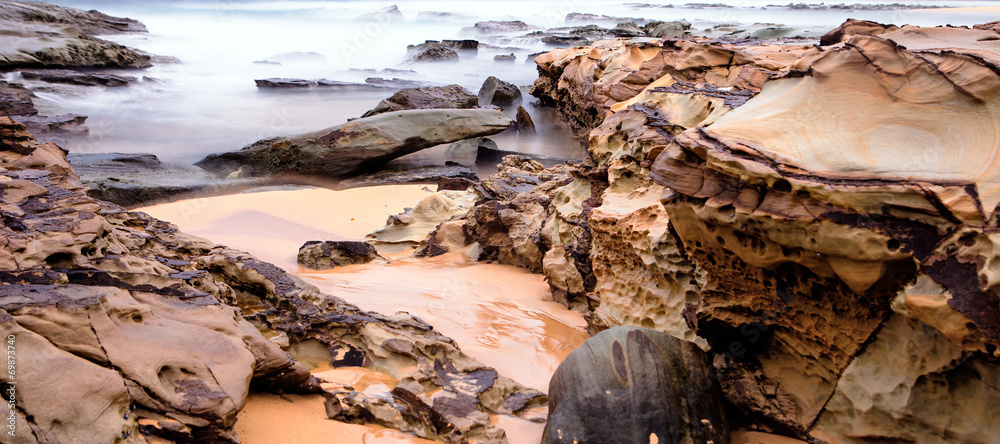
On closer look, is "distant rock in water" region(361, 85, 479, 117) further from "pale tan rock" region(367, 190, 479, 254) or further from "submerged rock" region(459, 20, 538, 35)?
"submerged rock" region(459, 20, 538, 35)

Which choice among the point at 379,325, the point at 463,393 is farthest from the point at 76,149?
the point at 463,393

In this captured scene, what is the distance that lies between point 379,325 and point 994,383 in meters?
2.26

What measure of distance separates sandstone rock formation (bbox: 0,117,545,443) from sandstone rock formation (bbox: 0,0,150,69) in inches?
473

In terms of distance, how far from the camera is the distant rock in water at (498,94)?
12680 millimetres

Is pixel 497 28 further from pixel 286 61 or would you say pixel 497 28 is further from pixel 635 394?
pixel 635 394

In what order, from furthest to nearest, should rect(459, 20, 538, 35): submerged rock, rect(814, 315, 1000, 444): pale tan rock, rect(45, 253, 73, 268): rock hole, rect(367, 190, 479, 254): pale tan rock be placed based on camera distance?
rect(459, 20, 538, 35): submerged rock → rect(367, 190, 479, 254): pale tan rock → rect(45, 253, 73, 268): rock hole → rect(814, 315, 1000, 444): pale tan rock

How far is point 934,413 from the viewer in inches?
72.8

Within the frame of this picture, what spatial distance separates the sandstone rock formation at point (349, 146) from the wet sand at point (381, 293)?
0.92m

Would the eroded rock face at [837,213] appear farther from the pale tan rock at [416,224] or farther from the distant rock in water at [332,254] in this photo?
the pale tan rock at [416,224]

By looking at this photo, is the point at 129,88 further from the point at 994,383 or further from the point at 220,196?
the point at 994,383

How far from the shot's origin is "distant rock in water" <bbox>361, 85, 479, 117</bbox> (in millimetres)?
9485

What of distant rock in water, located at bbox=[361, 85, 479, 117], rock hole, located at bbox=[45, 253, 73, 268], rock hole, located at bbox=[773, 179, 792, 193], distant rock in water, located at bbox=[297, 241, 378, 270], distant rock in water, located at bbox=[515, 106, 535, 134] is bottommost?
distant rock in water, located at bbox=[515, 106, 535, 134]

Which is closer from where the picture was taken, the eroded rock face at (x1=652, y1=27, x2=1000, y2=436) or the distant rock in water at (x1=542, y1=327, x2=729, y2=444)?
the eroded rock face at (x1=652, y1=27, x2=1000, y2=436)

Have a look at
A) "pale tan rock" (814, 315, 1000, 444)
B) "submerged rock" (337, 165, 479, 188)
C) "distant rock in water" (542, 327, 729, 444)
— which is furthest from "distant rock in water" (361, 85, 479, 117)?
"pale tan rock" (814, 315, 1000, 444)
